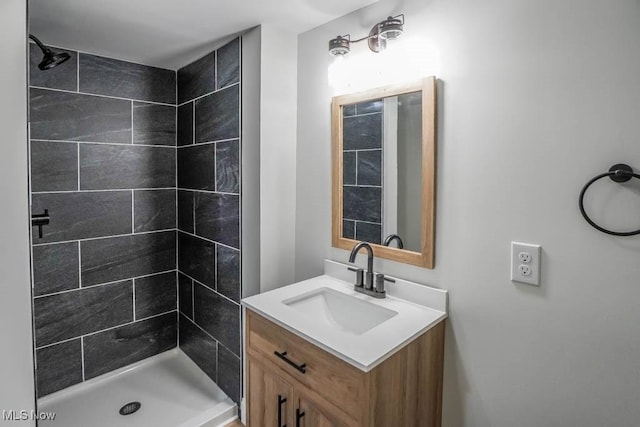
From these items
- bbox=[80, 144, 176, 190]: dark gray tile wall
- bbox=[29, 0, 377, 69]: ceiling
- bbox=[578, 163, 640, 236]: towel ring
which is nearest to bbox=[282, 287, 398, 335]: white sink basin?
bbox=[578, 163, 640, 236]: towel ring

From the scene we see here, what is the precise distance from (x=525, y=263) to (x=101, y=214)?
8.10 ft

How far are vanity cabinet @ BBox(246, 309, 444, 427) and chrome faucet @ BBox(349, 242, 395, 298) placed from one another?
0.93 ft

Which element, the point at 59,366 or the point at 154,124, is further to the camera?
the point at 154,124

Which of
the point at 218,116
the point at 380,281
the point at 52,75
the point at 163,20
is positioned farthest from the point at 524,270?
the point at 52,75

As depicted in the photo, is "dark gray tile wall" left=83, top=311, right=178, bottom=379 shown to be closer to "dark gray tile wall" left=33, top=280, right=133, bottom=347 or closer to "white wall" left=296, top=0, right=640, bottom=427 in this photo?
"dark gray tile wall" left=33, top=280, right=133, bottom=347

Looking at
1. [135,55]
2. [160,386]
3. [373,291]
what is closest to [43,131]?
[135,55]

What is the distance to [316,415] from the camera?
1.19 meters

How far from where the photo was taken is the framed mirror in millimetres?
1373

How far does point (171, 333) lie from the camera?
2.66 metres

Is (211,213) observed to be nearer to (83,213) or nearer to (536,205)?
(83,213)

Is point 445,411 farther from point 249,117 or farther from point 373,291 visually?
point 249,117

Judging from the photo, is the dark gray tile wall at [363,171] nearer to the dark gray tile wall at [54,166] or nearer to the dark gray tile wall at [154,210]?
the dark gray tile wall at [154,210]

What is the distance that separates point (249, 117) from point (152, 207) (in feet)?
3.81

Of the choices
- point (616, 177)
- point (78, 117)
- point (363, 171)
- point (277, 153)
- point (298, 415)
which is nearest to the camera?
point (616, 177)
